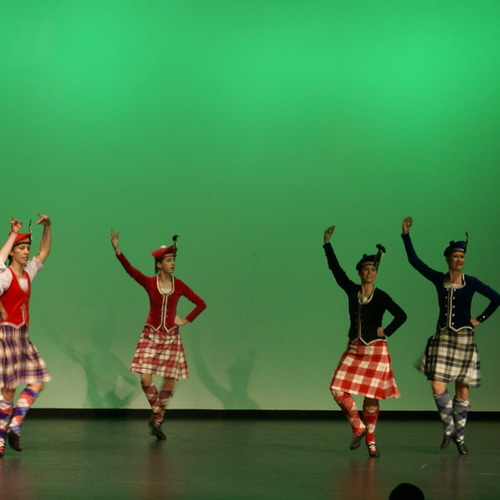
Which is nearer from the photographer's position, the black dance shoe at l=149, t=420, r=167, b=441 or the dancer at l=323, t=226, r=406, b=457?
the dancer at l=323, t=226, r=406, b=457

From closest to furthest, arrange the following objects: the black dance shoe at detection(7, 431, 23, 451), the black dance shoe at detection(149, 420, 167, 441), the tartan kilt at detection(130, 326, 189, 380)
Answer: the black dance shoe at detection(7, 431, 23, 451) → the black dance shoe at detection(149, 420, 167, 441) → the tartan kilt at detection(130, 326, 189, 380)

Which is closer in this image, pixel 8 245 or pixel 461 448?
pixel 8 245

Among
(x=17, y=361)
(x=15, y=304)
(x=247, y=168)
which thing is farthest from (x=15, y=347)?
(x=247, y=168)

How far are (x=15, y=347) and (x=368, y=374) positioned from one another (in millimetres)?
2082

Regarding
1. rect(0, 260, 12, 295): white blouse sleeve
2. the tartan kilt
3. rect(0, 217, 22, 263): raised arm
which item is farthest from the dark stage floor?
rect(0, 217, 22, 263): raised arm

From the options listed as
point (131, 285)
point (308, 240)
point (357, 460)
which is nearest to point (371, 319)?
point (357, 460)

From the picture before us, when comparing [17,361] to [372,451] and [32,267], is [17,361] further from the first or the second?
[372,451]

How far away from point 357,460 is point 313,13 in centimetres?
390

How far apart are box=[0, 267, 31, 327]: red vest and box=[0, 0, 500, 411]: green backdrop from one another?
205 cm

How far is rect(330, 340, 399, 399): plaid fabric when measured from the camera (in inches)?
219

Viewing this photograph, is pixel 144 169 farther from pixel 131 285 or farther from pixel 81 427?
pixel 81 427

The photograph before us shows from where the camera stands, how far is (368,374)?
18.4 ft

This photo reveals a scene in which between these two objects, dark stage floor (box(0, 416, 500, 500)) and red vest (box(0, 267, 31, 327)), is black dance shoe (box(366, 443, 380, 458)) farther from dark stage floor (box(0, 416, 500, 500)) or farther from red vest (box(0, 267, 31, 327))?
red vest (box(0, 267, 31, 327))

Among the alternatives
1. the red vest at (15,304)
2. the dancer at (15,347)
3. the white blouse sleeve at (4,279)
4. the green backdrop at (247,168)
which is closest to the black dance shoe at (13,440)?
the dancer at (15,347)
